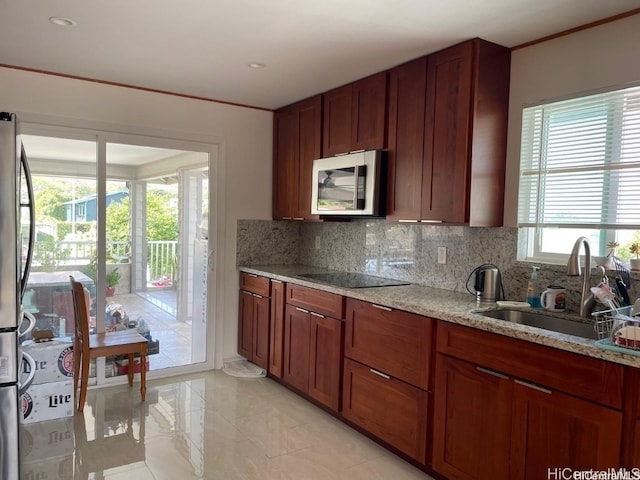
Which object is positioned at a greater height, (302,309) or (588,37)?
(588,37)

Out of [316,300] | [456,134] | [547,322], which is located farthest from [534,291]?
[316,300]

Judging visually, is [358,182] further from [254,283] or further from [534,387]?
[534,387]

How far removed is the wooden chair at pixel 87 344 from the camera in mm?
3135

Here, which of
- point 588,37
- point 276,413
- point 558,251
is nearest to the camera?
point 588,37

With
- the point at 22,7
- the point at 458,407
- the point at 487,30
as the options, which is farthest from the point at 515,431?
the point at 22,7

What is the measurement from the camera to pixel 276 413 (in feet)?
10.5

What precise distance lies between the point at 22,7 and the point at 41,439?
237 centimetres

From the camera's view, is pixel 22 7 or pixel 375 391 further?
pixel 375 391

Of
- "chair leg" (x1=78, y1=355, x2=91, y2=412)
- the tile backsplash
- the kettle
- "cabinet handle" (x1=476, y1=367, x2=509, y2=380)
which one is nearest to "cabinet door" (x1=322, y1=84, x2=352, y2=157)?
the tile backsplash

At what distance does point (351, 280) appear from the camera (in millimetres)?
3363

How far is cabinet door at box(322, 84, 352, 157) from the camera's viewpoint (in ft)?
11.1

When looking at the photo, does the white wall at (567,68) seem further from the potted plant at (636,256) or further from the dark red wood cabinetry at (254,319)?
the dark red wood cabinetry at (254,319)

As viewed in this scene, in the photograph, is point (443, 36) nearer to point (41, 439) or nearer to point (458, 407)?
point (458, 407)

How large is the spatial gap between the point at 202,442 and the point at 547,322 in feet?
6.67
